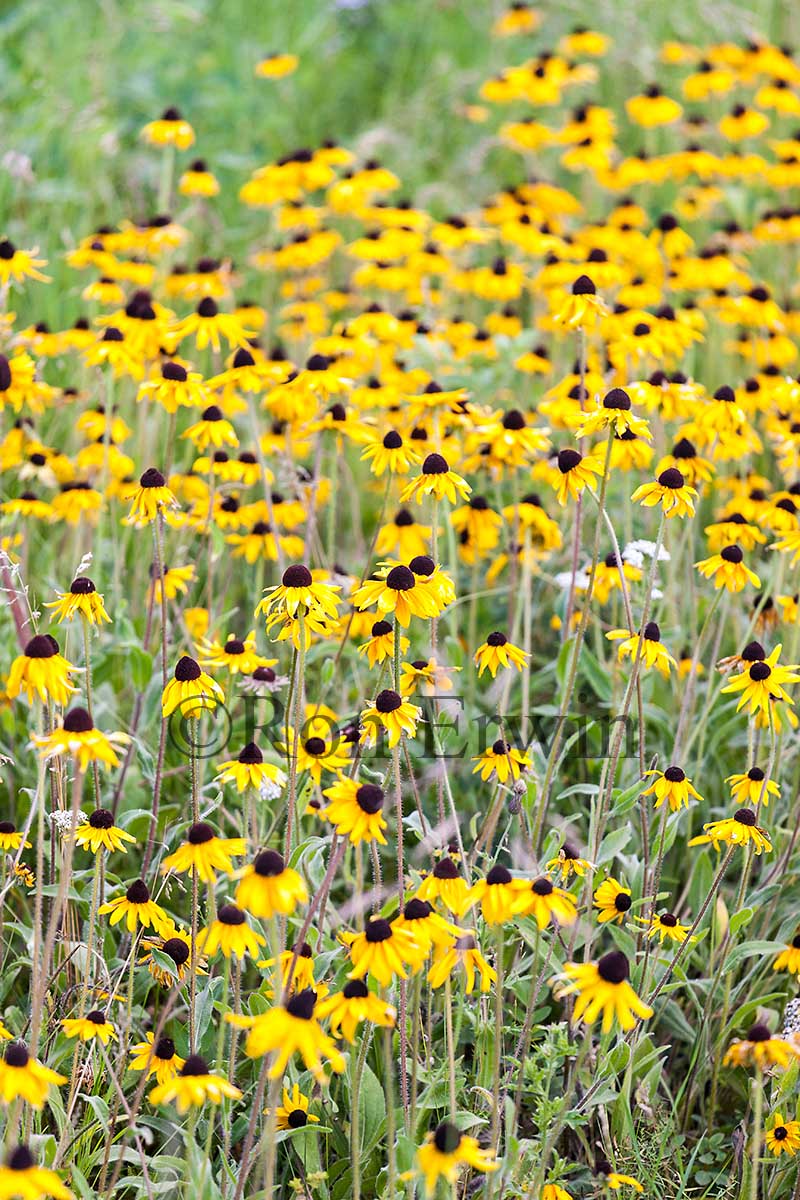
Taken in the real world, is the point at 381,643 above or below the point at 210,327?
below

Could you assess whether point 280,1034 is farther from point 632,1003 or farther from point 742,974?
point 742,974

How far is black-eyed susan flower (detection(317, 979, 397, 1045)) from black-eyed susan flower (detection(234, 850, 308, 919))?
0.48 ft

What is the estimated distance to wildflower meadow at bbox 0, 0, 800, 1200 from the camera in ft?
6.25

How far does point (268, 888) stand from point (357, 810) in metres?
0.24

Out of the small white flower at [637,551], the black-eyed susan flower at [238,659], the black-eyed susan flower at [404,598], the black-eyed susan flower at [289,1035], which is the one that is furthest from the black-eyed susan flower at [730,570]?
the black-eyed susan flower at [289,1035]

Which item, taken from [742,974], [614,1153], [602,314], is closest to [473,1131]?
[614,1153]

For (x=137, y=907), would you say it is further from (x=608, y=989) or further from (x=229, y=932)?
(x=608, y=989)

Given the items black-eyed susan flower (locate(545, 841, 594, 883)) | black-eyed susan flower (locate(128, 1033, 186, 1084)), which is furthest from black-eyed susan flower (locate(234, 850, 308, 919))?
black-eyed susan flower (locate(545, 841, 594, 883))

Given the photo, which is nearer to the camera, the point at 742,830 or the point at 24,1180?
the point at 24,1180

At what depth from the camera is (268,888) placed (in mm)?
1652

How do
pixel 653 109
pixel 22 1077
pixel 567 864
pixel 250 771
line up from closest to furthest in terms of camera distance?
pixel 22 1077 < pixel 250 771 < pixel 567 864 < pixel 653 109

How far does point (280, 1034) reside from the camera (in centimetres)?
156

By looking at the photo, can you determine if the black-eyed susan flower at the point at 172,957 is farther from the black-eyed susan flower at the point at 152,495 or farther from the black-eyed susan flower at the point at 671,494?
the black-eyed susan flower at the point at 671,494

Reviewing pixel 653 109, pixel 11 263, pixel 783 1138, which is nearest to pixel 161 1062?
pixel 783 1138
